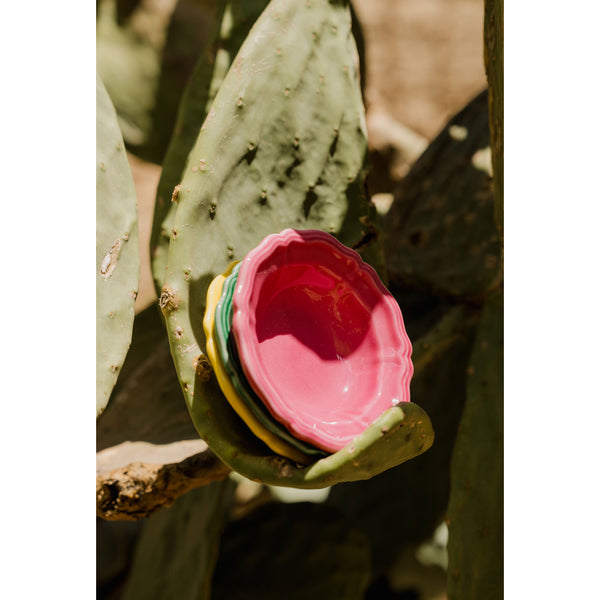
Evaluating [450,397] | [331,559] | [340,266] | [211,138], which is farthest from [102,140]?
[450,397]

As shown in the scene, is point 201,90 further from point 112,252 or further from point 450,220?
point 450,220

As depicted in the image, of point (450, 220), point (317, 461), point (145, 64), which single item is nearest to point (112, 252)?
point (317, 461)

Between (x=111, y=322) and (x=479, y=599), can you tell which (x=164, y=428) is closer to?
(x=111, y=322)

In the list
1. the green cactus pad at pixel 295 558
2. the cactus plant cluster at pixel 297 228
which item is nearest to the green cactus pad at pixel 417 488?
the cactus plant cluster at pixel 297 228

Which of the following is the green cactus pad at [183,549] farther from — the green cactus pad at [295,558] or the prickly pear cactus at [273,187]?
the prickly pear cactus at [273,187]

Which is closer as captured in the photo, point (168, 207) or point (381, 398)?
A: point (381, 398)
